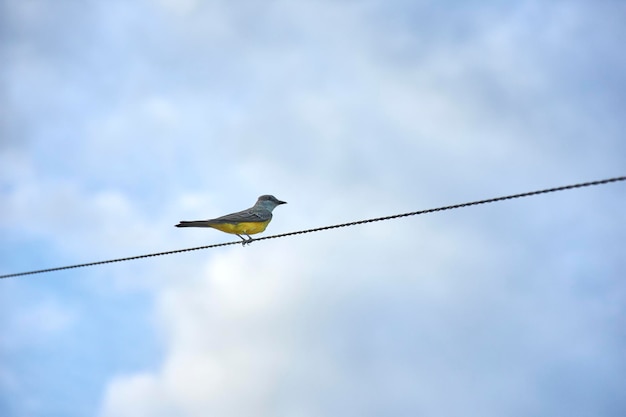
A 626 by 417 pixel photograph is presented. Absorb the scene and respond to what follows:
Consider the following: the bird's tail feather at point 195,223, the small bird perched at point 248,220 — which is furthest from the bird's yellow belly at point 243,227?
the bird's tail feather at point 195,223

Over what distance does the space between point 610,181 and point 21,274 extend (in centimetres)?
1087

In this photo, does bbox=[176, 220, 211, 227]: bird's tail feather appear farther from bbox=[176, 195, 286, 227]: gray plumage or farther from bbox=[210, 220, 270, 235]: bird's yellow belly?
bbox=[210, 220, 270, 235]: bird's yellow belly

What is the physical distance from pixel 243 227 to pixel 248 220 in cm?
24

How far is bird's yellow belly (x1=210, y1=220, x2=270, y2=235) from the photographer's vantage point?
15.6 meters

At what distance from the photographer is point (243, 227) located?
1606 centimetres

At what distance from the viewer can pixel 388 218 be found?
9375 millimetres

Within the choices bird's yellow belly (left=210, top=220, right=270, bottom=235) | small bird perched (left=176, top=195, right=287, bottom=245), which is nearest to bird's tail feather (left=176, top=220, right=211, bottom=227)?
small bird perched (left=176, top=195, right=287, bottom=245)

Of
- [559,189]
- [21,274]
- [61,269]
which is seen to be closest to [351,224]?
[559,189]

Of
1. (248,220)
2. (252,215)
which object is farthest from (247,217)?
(252,215)

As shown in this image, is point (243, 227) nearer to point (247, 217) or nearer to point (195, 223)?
point (247, 217)

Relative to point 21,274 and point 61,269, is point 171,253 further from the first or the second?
point 21,274

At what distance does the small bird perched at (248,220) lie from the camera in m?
15.0

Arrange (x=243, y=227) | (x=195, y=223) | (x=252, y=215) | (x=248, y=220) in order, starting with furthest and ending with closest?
(x=252, y=215), (x=248, y=220), (x=243, y=227), (x=195, y=223)

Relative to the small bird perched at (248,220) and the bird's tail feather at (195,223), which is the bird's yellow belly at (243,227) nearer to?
the small bird perched at (248,220)
